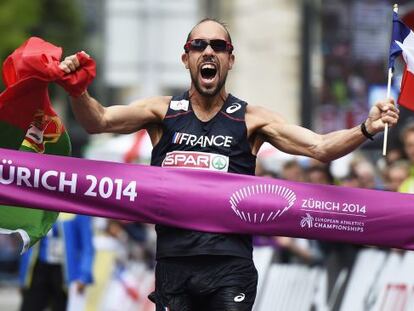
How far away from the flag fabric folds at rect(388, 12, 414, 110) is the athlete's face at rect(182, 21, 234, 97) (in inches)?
38.8

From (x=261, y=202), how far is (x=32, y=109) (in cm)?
150

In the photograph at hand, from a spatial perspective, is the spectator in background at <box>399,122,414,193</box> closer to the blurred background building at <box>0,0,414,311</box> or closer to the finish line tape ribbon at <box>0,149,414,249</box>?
the blurred background building at <box>0,0,414,311</box>

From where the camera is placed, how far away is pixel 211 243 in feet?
27.1

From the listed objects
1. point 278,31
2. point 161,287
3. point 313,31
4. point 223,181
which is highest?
point 278,31

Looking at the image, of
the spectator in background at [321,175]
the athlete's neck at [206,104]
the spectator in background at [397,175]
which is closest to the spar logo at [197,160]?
the athlete's neck at [206,104]

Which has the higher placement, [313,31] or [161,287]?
[313,31]

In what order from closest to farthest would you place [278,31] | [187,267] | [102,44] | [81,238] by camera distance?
[187,267] < [81,238] < [278,31] < [102,44]

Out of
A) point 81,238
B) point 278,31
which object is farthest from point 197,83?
point 278,31

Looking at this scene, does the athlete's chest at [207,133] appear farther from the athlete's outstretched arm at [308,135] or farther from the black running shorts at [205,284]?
the black running shorts at [205,284]

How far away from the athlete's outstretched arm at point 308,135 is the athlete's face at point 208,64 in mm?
299

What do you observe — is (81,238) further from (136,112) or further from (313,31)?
(313,31)

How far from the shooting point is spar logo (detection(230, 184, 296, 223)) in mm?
8477

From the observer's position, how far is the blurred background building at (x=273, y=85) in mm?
13906

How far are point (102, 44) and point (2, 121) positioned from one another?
116ft
